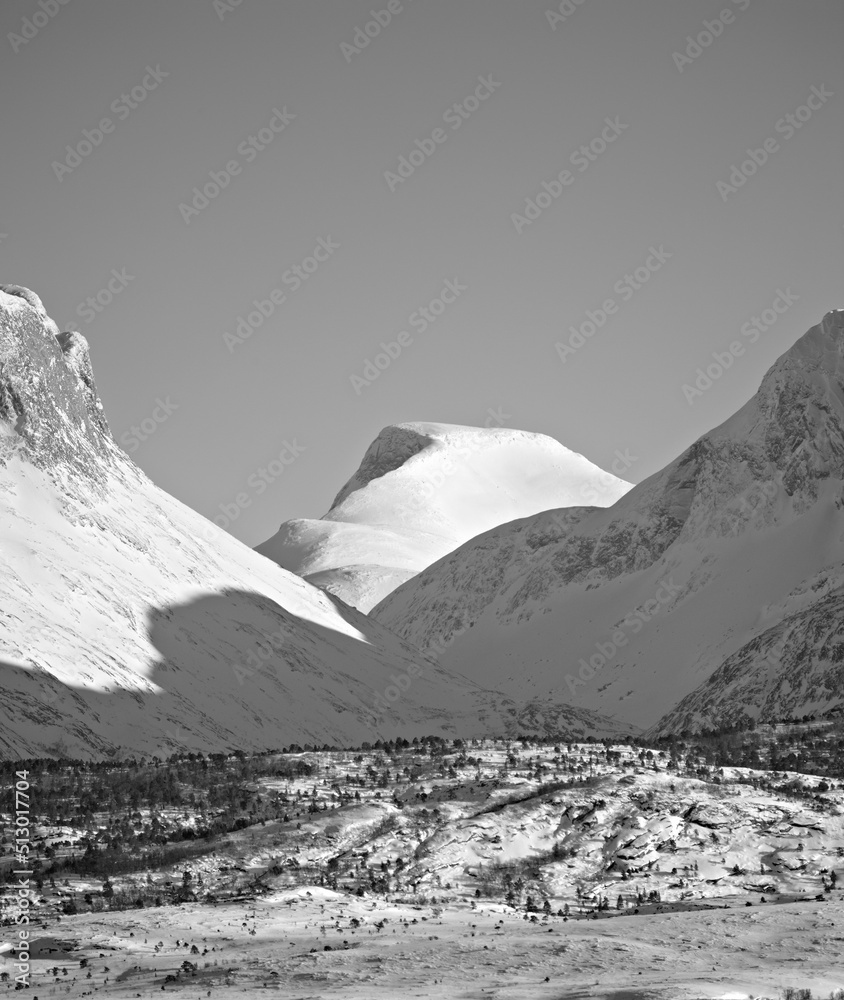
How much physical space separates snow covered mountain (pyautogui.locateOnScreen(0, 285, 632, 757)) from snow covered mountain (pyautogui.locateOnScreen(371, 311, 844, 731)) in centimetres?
1237

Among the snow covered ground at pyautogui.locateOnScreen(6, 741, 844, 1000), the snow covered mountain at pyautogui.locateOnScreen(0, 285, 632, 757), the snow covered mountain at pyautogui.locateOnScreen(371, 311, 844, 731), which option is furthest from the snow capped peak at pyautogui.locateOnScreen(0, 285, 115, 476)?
the snow covered ground at pyautogui.locateOnScreen(6, 741, 844, 1000)

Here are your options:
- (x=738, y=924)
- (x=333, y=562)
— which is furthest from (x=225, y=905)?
(x=333, y=562)

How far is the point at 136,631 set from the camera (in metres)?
62.2

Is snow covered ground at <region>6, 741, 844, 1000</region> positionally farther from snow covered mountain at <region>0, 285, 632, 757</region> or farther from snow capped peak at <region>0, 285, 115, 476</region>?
snow capped peak at <region>0, 285, 115, 476</region>

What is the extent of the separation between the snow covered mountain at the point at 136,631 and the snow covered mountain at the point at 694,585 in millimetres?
12371

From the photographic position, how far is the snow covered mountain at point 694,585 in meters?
78.1

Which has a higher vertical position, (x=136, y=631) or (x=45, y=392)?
(x=45, y=392)

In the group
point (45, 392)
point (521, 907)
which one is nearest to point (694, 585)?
point (45, 392)

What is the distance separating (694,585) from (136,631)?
52.4 metres

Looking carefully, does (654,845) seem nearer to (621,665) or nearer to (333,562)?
(621,665)

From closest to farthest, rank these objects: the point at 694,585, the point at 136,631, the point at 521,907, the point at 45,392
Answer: the point at 521,907, the point at 136,631, the point at 45,392, the point at 694,585

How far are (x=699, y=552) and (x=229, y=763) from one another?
73.2m

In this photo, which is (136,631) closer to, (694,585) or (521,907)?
(521,907)

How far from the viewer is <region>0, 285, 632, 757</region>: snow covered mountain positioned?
54.7 metres
